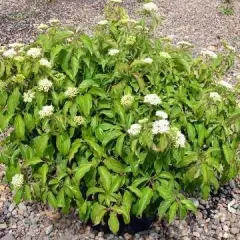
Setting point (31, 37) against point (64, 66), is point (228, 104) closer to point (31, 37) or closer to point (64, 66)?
point (64, 66)

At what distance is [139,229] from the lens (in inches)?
110

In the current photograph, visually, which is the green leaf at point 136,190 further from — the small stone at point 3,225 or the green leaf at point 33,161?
the small stone at point 3,225

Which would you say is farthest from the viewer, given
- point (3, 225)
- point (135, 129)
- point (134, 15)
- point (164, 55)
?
point (134, 15)

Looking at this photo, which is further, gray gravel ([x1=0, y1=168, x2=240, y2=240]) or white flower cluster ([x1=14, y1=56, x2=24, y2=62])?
gray gravel ([x1=0, y1=168, x2=240, y2=240])

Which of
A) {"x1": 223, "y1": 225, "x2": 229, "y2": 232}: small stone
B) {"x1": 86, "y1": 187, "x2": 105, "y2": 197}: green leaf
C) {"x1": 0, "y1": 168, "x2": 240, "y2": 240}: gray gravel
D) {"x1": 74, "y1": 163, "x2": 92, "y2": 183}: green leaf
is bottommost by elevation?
{"x1": 223, "y1": 225, "x2": 229, "y2": 232}: small stone

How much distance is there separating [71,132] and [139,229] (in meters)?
0.92

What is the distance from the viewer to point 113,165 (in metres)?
2.19

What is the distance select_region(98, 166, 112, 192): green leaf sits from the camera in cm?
216

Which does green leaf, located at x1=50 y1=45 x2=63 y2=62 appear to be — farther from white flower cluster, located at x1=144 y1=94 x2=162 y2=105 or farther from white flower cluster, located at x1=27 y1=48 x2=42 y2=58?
white flower cluster, located at x1=144 y1=94 x2=162 y2=105

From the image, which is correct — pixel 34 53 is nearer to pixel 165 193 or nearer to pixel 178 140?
pixel 178 140

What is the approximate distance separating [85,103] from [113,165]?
1.06 ft

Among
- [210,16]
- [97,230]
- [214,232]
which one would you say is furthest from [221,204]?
[210,16]

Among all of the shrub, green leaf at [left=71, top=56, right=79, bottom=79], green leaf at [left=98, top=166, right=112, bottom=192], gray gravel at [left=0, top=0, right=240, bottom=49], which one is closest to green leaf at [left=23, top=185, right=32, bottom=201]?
the shrub

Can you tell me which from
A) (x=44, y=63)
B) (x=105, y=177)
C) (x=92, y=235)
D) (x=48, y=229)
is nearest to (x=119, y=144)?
(x=105, y=177)
